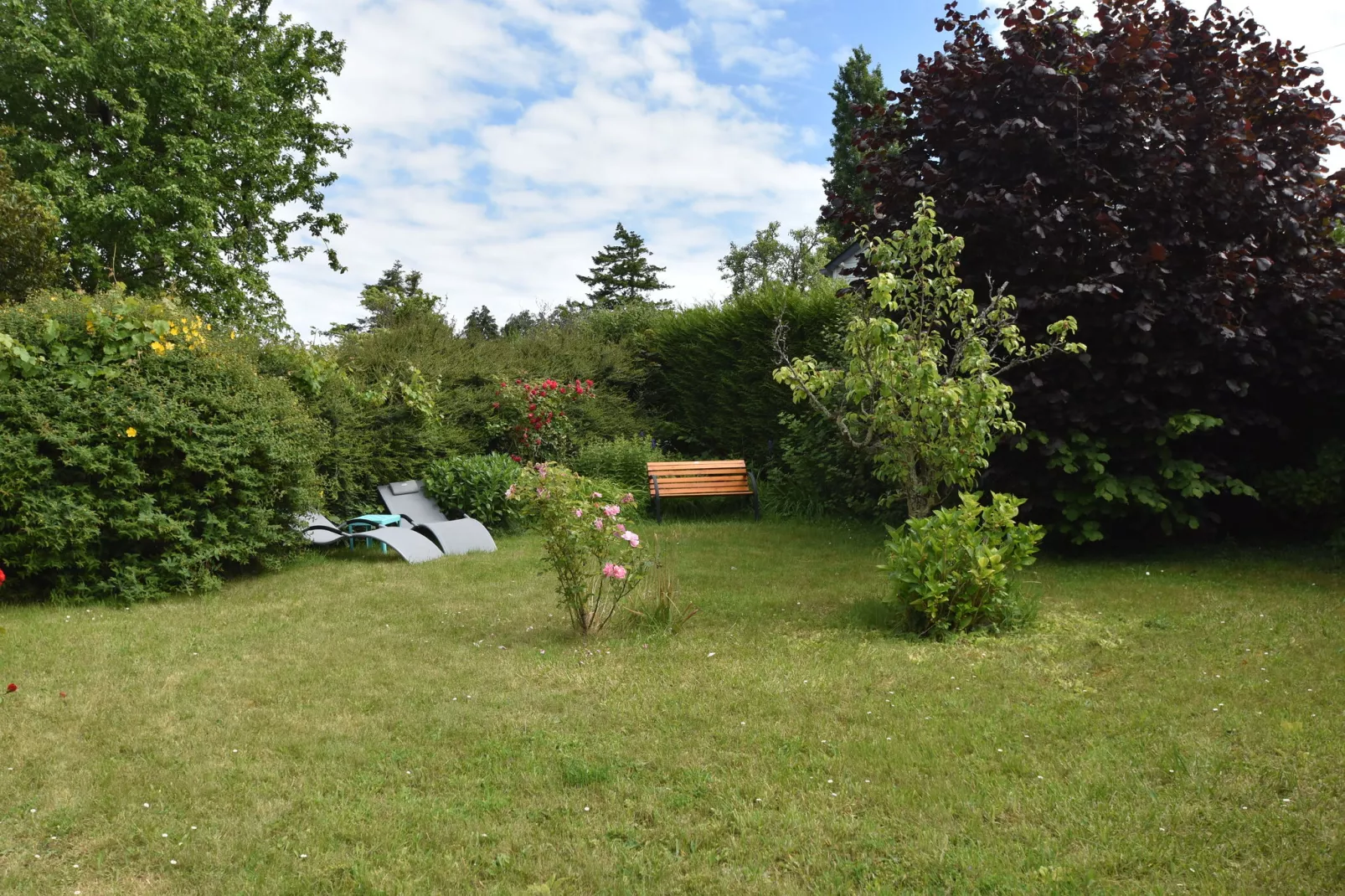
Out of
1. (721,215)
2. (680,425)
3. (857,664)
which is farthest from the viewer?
(721,215)

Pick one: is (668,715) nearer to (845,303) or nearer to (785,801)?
(785,801)

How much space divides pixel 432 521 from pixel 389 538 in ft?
4.90

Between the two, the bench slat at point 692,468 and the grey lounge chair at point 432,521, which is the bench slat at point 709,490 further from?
the grey lounge chair at point 432,521

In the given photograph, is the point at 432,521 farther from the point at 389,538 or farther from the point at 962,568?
the point at 962,568

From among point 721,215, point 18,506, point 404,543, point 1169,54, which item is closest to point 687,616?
point 404,543

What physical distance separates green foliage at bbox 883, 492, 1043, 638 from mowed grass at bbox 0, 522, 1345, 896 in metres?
0.24

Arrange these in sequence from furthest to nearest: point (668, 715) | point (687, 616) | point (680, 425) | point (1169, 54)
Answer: point (680, 425) < point (1169, 54) < point (687, 616) < point (668, 715)

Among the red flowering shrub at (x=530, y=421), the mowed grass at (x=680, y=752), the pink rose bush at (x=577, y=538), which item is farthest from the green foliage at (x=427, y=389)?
the pink rose bush at (x=577, y=538)

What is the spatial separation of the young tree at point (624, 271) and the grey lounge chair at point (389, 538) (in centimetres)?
3639

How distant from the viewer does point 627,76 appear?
24.9 feet

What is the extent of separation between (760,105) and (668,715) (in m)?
6.23

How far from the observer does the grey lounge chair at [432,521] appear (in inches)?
319

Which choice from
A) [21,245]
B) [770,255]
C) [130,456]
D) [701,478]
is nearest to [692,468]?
[701,478]

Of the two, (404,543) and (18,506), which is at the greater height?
(18,506)
